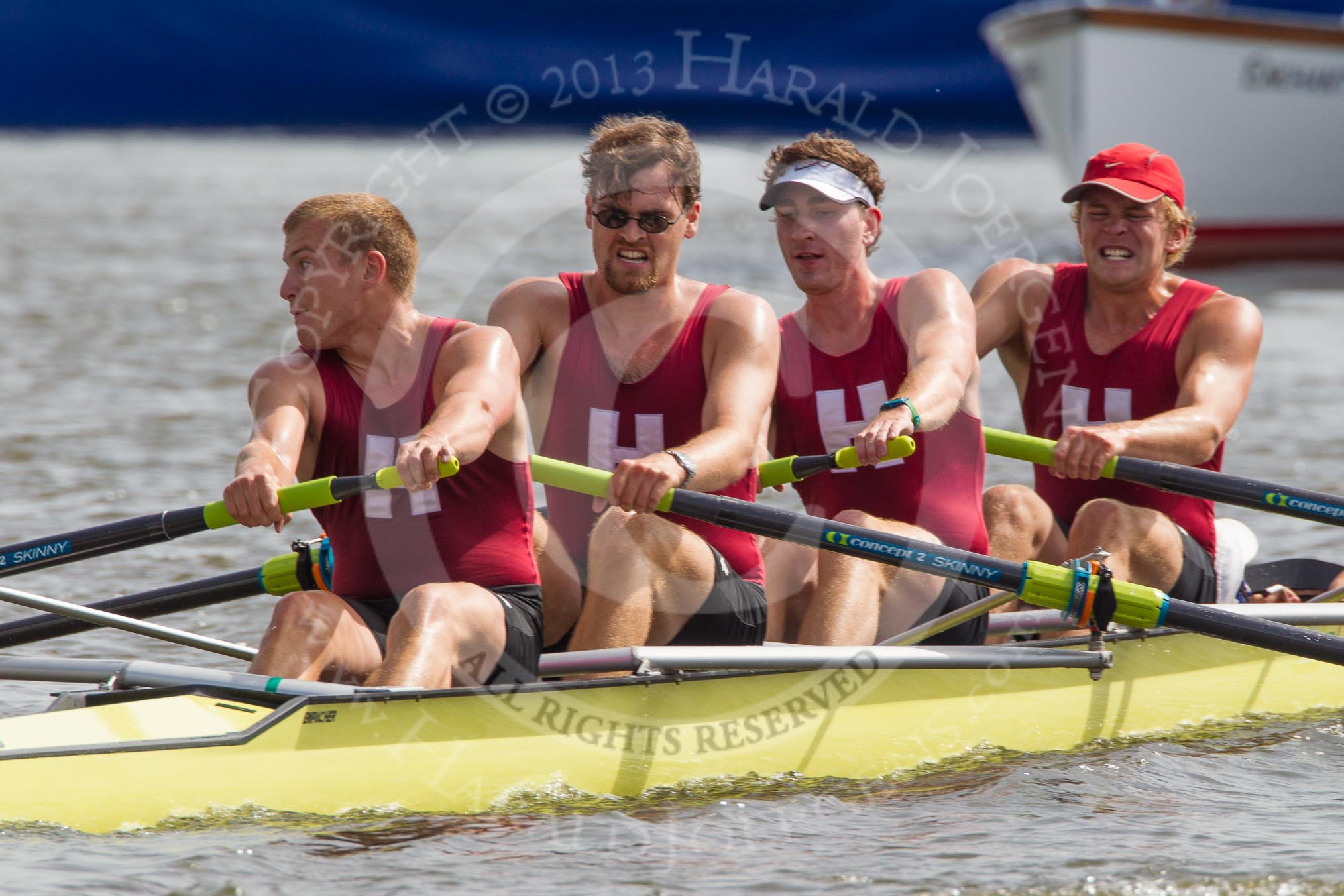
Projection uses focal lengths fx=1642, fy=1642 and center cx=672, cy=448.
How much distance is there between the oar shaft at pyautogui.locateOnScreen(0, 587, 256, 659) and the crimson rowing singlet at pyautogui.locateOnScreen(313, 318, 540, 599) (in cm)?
60

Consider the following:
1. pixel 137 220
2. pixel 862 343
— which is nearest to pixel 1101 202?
pixel 862 343

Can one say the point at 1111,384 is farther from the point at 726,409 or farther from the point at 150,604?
the point at 150,604

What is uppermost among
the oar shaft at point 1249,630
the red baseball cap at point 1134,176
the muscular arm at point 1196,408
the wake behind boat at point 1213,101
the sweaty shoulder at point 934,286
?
the wake behind boat at point 1213,101

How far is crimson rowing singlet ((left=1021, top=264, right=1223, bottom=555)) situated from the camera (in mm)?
5125

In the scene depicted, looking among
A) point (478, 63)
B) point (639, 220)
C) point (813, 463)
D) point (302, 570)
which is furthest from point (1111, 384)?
point (478, 63)

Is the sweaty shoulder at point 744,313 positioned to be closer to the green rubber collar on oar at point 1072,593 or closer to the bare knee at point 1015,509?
the green rubber collar on oar at point 1072,593

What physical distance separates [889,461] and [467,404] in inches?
53.5

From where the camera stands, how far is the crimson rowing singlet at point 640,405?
4.38m

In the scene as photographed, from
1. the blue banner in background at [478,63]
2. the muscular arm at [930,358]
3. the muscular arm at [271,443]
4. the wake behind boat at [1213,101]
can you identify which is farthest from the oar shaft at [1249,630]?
the blue banner in background at [478,63]

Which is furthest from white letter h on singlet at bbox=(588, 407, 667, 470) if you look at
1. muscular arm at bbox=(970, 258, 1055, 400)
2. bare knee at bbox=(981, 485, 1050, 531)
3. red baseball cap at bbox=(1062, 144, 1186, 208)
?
red baseball cap at bbox=(1062, 144, 1186, 208)

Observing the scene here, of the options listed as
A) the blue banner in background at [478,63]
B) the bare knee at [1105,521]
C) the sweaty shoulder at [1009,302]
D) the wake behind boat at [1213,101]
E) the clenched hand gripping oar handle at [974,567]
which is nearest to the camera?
the clenched hand gripping oar handle at [974,567]

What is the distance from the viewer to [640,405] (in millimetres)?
4395

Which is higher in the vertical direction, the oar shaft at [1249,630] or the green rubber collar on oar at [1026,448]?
the green rubber collar on oar at [1026,448]

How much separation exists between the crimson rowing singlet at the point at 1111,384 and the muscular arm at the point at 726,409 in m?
1.23
